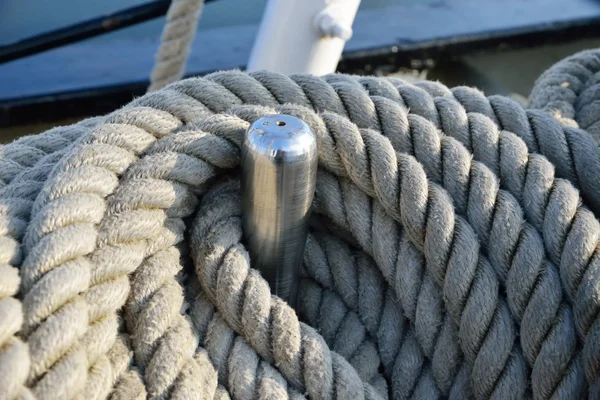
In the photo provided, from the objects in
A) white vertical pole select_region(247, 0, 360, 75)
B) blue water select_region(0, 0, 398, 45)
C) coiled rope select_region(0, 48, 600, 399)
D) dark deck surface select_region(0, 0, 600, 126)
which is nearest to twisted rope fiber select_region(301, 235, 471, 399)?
coiled rope select_region(0, 48, 600, 399)

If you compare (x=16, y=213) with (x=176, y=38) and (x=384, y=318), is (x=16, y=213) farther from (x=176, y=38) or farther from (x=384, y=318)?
(x=176, y=38)

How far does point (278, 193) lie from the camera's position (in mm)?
718

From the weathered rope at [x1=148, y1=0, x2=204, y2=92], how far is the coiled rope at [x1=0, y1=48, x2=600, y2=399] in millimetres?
553

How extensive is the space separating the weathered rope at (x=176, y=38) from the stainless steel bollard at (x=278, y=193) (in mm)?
721

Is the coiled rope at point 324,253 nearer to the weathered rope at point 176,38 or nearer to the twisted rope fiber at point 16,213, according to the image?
the twisted rope fiber at point 16,213

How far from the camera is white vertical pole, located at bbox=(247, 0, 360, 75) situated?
1.26 metres

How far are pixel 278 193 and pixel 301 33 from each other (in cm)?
63

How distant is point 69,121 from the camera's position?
160 cm

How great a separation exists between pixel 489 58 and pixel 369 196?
52.4 inches

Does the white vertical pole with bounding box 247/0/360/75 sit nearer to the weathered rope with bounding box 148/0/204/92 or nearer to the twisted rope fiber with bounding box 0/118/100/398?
the weathered rope with bounding box 148/0/204/92

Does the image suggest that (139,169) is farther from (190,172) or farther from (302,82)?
(302,82)

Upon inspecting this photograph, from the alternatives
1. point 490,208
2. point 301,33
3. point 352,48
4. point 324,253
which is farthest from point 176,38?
point 490,208

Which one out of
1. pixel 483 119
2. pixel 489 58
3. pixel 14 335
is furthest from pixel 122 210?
pixel 489 58

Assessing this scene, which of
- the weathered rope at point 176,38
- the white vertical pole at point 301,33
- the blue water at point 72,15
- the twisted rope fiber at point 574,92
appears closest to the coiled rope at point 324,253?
the twisted rope fiber at point 574,92
